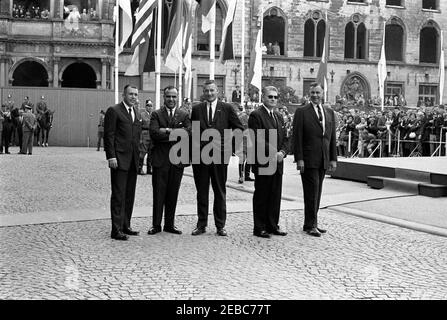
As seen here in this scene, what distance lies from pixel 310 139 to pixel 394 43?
40148mm

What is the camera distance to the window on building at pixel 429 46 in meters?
48.4

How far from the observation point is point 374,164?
1570 centimetres

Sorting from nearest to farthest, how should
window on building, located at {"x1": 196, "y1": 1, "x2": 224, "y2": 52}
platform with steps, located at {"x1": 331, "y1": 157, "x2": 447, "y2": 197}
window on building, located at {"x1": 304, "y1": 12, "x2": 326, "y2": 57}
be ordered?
platform with steps, located at {"x1": 331, "y1": 157, "x2": 447, "y2": 197} < window on building, located at {"x1": 196, "y1": 1, "x2": 224, "y2": 52} < window on building, located at {"x1": 304, "y1": 12, "x2": 326, "y2": 57}

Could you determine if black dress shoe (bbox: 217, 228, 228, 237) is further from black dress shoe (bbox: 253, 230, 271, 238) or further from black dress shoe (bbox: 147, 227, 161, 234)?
black dress shoe (bbox: 147, 227, 161, 234)

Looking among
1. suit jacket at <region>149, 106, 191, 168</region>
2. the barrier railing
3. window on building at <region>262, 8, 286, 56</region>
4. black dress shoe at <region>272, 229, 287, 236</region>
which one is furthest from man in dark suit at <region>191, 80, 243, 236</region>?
window on building at <region>262, 8, 286, 56</region>

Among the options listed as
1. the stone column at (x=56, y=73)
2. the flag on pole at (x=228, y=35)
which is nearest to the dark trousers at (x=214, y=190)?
the flag on pole at (x=228, y=35)

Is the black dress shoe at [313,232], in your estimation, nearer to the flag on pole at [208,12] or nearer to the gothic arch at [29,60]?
the flag on pole at [208,12]

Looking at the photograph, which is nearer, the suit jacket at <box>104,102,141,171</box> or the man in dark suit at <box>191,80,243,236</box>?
the suit jacket at <box>104,102,141,171</box>

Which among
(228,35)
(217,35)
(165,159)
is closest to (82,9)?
(217,35)

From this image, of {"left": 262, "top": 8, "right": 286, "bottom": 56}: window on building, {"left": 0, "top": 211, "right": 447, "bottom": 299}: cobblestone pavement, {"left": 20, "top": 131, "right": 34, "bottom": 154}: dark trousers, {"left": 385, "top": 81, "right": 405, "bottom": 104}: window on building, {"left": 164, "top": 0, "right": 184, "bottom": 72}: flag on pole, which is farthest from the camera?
{"left": 385, "top": 81, "right": 405, "bottom": 104}: window on building

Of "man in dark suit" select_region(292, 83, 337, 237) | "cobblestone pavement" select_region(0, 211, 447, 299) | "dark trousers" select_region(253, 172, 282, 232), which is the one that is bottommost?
"cobblestone pavement" select_region(0, 211, 447, 299)

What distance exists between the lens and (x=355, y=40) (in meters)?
46.1

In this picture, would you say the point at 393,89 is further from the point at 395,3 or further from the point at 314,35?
the point at 314,35

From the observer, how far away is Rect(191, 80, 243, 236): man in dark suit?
31.5ft
